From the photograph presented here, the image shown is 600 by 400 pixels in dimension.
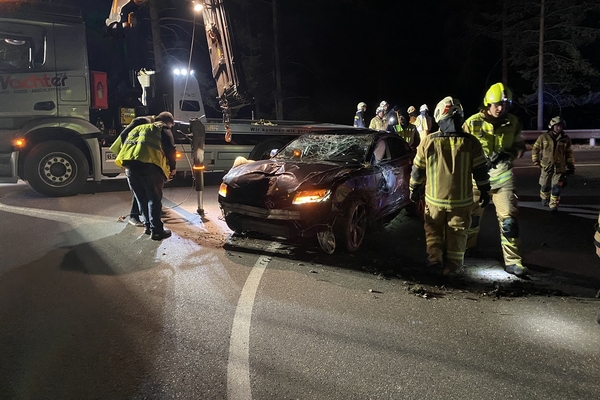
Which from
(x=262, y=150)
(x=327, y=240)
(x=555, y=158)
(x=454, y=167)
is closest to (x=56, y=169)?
(x=262, y=150)

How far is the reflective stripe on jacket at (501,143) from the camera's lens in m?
4.98

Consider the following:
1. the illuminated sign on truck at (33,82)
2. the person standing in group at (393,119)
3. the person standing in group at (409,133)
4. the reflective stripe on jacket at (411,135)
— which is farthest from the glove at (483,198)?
the illuminated sign on truck at (33,82)

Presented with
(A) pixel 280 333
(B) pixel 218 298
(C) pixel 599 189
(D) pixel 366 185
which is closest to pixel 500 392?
(A) pixel 280 333

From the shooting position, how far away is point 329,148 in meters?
6.60

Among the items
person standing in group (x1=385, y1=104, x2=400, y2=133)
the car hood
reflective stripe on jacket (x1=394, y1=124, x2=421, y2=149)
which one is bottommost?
the car hood

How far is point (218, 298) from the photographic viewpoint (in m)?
4.34

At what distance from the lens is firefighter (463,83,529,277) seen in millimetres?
4887

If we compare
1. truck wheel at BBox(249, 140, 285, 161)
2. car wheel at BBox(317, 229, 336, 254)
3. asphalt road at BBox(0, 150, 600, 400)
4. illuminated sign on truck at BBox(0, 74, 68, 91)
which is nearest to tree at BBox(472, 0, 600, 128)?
truck wheel at BBox(249, 140, 285, 161)

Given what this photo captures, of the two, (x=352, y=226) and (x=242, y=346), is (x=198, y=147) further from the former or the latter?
(x=242, y=346)

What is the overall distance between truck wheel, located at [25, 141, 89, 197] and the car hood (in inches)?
184

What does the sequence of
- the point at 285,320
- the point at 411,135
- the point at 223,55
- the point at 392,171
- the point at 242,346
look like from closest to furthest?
the point at 242,346 < the point at 285,320 < the point at 392,171 < the point at 223,55 < the point at 411,135

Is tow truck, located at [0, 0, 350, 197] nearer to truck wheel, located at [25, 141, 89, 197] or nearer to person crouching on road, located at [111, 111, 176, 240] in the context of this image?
truck wheel, located at [25, 141, 89, 197]

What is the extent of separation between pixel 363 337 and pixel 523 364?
42.9 inches

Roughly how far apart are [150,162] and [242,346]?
353 cm
